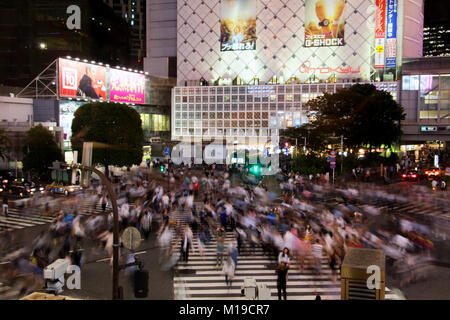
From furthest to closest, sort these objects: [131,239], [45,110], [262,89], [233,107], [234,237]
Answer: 1. [233,107]
2. [262,89]
3. [45,110]
4. [234,237]
5. [131,239]

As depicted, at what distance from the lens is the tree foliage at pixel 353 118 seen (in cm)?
4650

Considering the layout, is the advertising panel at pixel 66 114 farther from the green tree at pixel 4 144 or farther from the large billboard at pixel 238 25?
the large billboard at pixel 238 25

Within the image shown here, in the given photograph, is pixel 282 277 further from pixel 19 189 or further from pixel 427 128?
pixel 427 128

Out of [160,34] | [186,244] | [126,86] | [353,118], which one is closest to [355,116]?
[353,118]

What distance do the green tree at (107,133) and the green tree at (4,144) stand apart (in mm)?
6243

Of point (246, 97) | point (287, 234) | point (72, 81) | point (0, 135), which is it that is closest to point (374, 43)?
point (246, 97)

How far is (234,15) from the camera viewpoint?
7875 cm

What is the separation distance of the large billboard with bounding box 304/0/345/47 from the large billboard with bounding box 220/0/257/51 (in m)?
11.1

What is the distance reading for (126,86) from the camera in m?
64.5

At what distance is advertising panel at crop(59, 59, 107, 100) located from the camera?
172ft

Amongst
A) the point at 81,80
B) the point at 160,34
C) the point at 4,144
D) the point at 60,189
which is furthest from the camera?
the point at 160,34

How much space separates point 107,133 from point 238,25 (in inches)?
1905

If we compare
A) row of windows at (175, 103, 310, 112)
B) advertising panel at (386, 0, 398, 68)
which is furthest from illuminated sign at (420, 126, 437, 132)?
row of windows at (175, 103, 310, 112)
